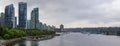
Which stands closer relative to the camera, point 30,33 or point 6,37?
point 6,37

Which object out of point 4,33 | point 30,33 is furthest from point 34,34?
point 4,33

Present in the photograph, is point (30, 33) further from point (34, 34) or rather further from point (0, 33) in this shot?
point (0, 33)

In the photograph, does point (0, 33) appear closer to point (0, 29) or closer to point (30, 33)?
point (0, 29)

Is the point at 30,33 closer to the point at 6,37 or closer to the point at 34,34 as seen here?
the point at 34,34

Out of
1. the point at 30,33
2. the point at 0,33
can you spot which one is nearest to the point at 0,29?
the point at 0,33

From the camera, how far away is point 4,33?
98000 mm

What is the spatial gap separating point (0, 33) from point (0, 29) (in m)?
1.66

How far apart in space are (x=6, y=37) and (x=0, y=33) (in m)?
3.46

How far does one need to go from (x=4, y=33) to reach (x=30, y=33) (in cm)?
6733

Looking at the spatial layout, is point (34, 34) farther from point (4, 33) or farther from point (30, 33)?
point (4, 33)

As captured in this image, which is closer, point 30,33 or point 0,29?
point 0,29

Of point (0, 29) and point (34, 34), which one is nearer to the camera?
point (0, 29)

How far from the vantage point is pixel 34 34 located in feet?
559

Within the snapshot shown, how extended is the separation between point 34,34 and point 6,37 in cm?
7657
